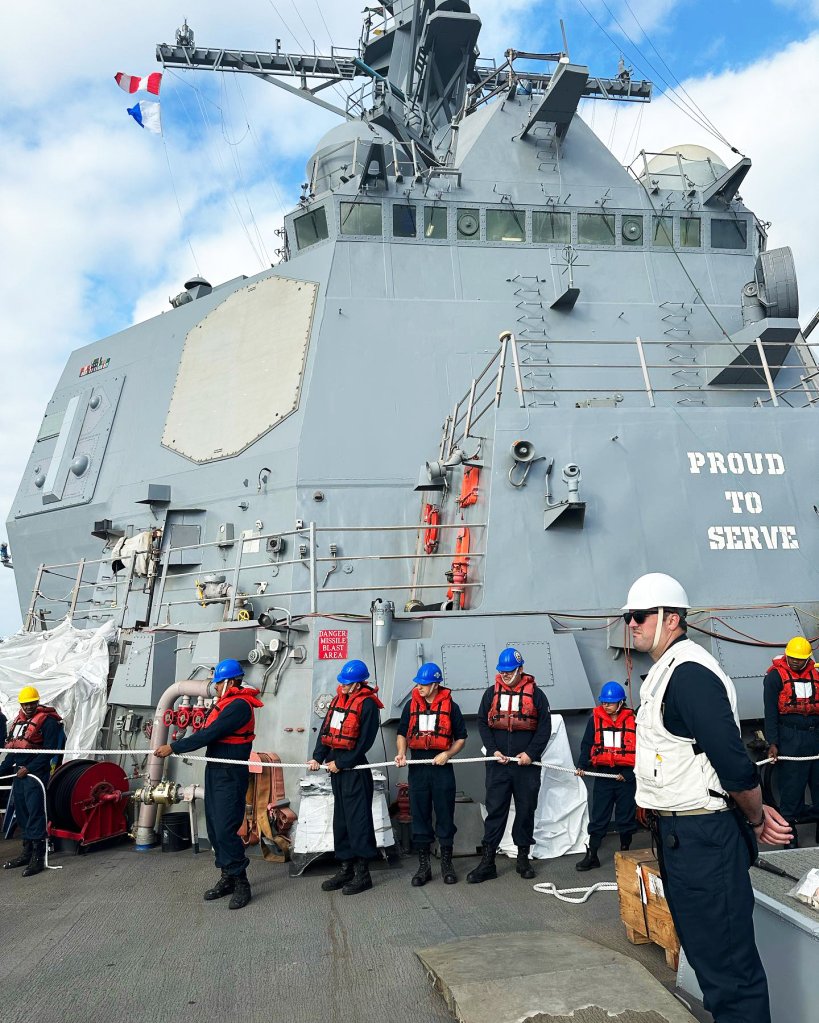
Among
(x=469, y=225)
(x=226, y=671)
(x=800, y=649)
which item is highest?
(x=469, y=225)

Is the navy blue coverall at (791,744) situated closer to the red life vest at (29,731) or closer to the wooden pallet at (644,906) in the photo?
the wooden pallet at (644,906)

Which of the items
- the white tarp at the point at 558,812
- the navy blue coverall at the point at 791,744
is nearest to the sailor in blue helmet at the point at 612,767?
the white tarp at the point at 558,812

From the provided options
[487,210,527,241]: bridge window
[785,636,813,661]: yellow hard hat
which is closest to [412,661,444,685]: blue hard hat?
[785,636,813,661]: yellow hard hat

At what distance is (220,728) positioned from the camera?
488 cm

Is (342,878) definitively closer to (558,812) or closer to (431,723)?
(431,723)

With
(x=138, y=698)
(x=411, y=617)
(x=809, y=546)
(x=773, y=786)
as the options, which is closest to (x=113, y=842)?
(x=138, y=698)

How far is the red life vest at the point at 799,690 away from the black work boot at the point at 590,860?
1.56 metres

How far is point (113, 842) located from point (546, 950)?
182 inches

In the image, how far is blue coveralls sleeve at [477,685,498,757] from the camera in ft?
17.1

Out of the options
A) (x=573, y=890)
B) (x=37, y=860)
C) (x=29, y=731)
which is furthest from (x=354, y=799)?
(x=29, y=731)

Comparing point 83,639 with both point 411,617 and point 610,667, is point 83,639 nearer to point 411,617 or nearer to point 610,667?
point 411,617

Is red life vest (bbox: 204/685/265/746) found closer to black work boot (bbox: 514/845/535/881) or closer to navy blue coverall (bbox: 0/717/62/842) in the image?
navy blue coverall (bbox: 0/717/62/842)

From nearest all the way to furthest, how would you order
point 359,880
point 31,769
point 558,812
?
1. point 359,880
2. point 558,812
3. point 31,769

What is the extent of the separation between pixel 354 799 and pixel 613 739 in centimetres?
177
